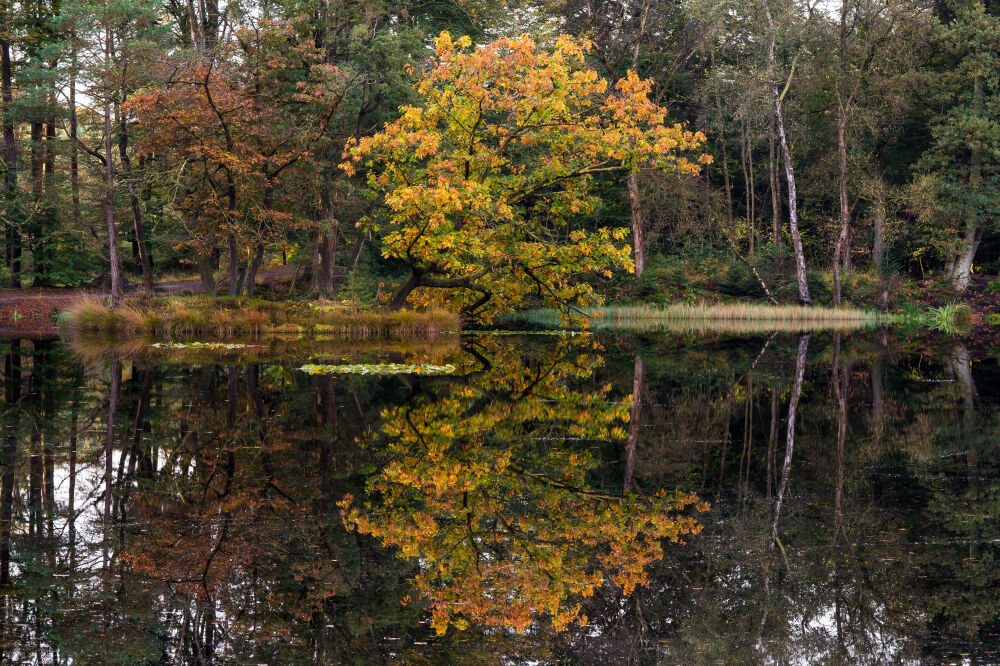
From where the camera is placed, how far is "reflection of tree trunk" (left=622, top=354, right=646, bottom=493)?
255 inches

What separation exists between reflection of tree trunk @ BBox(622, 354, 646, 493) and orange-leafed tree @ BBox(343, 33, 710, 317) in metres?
7.01

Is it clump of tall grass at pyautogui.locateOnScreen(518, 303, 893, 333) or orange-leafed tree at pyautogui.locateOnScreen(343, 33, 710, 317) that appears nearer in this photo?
orange-leafed tree at pyautogui.locateOnScreen(343, 33, 710, 317)

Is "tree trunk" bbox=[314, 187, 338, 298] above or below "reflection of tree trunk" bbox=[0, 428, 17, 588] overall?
above

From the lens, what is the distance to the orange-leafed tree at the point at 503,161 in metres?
20.6

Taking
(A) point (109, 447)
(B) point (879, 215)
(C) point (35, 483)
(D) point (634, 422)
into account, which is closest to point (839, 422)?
(D) point (634, 422)

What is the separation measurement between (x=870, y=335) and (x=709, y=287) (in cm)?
1046

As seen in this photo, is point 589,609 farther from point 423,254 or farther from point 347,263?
point 347,263

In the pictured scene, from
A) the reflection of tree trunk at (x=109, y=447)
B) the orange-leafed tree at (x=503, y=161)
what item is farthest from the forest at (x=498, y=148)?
the reflection of tree trunk at (x=109, y=447)

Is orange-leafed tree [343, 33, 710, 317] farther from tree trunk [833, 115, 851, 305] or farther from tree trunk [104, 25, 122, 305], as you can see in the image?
tree trunk [833, 115, 851, 305]

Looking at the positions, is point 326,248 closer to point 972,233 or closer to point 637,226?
point 637,226

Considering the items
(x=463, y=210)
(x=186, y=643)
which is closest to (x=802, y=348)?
(x=463, y=210)

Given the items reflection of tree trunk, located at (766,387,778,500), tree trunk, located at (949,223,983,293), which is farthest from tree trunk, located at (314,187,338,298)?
tree trunk, located at (949,223,983,293)

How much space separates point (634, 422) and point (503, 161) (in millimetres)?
13868

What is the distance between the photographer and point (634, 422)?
9.06 m
